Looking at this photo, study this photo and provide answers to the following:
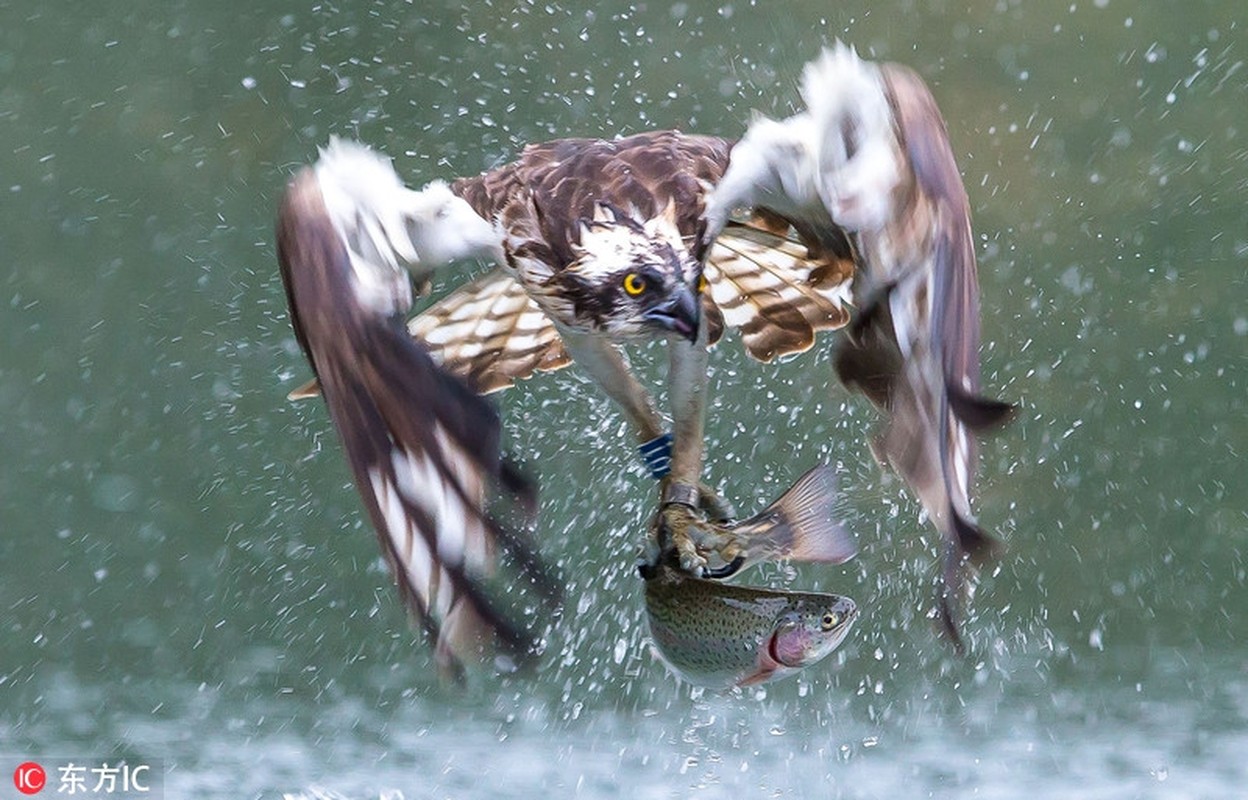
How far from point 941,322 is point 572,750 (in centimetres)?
247

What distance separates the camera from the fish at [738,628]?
3.06 m

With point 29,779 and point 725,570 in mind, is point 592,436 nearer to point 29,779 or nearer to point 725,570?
point 29,779

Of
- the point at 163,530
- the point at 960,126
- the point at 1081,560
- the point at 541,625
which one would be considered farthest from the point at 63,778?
the point at 960,126

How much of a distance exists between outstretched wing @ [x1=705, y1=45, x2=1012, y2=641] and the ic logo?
3.07 m

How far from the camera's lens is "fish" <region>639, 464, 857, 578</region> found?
3.15 metres

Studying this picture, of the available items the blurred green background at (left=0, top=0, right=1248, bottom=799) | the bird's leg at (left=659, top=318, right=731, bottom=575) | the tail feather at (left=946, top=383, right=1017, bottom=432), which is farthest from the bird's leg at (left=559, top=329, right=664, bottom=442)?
the blurred green background at (left=0, top=0, right=1248, bottom=799)

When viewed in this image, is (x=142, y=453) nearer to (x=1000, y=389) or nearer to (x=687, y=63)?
(x=687, y=63)

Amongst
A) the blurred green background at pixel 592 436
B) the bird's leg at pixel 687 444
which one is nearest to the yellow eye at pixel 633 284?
the bird's leg at pixel 687 444

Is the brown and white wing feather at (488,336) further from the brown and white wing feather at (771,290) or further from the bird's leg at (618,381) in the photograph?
the brown and white wing feather at (771,290)

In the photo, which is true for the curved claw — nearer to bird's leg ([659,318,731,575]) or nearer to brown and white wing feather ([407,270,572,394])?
bird's leg ([659,318,731,575])

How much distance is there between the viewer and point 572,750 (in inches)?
204

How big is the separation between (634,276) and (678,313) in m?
0.10

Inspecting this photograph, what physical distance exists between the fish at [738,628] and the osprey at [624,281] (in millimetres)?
181

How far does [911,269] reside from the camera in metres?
3.10
